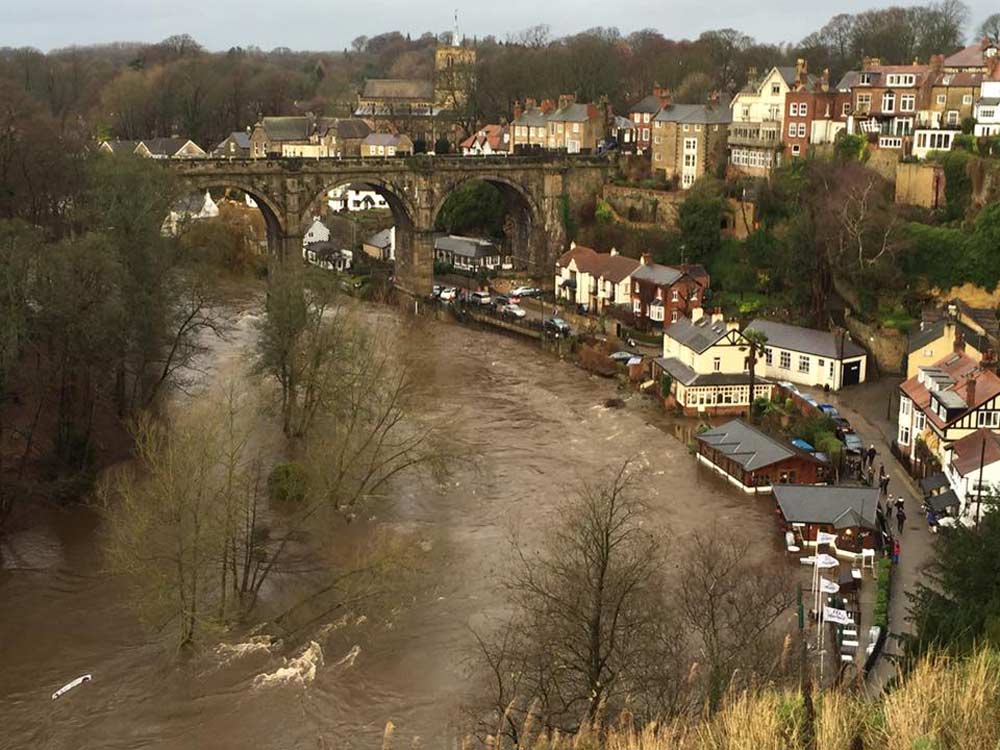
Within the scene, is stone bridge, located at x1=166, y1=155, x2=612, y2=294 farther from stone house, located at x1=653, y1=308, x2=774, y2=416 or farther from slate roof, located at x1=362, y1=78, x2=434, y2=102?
slate roof, located at x1=362, y1=78, x2=434, y2=102

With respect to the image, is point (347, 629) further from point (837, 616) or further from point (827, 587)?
point (827, 587)

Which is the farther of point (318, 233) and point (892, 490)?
point (318, 233)

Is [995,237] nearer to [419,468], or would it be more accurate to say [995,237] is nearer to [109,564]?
[419,468]

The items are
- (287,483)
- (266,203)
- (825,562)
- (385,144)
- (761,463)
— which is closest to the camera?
(825,562)

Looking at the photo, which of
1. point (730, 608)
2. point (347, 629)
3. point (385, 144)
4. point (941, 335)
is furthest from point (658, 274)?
point (385, 144)

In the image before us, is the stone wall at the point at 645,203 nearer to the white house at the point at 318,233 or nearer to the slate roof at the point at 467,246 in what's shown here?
the slate roof at the point at 467,246

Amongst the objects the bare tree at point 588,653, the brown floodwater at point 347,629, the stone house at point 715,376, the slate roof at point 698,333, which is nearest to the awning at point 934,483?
the brown floodwater at point 347,629

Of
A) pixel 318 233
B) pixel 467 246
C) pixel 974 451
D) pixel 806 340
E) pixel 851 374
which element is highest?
pixel 318 233
